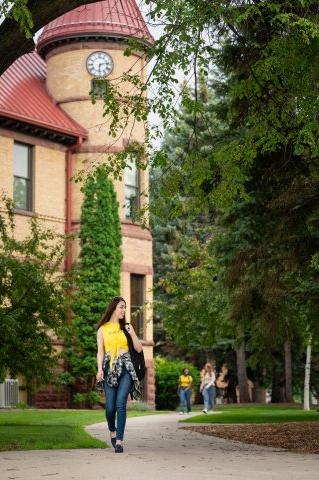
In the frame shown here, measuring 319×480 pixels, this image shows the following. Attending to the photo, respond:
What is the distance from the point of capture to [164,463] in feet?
32.6

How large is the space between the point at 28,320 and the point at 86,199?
15.0m

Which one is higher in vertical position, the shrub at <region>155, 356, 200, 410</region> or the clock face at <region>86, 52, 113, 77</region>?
the clock face at <region>86, 52, 113, 77</region>

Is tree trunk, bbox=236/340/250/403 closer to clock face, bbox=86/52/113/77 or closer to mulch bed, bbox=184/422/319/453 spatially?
clock face, bbox=86/52/113/77

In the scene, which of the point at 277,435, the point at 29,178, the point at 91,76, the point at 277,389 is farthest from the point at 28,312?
the point at 277,389

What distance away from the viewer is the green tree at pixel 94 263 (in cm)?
3052

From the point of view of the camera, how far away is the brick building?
3047 cm

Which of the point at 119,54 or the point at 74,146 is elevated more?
the point at 119,54

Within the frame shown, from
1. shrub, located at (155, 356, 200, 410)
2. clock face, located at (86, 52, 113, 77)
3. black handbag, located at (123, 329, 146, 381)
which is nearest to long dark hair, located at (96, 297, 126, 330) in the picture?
black handbag, located at (123, 329, 146, 381)

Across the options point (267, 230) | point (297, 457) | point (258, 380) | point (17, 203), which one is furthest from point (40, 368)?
point (258, 380)

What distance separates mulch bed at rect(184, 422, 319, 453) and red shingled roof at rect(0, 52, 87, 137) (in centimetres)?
1454

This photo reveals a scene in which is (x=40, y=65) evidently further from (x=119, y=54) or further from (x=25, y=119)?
(x=25, y=119)

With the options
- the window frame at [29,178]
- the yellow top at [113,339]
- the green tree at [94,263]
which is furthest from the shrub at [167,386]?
the yellow top at [113,339]

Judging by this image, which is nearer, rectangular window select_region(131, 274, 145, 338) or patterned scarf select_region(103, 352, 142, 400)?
patterned scarf select_region(103, 352, 142, 400)

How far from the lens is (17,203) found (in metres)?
30.3
